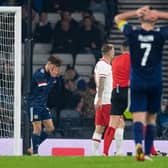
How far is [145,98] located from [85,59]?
9.89 meters

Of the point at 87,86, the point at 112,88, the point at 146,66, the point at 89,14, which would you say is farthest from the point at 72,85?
the point at 146,66

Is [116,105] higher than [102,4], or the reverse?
[102,4]

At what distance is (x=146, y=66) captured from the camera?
13852mm

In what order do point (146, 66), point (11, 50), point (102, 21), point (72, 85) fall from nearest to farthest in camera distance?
point (146, 66)
point (11, 50)
point (72, 85)
point (102, 21)

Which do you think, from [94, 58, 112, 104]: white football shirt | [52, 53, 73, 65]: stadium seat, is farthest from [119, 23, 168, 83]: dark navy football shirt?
[52, 53, 73, 65]: stadium seat

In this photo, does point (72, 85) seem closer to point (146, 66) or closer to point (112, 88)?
point (112, 88)

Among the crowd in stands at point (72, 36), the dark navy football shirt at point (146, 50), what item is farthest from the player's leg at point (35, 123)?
the dark navy football shirt at point (146, 50)

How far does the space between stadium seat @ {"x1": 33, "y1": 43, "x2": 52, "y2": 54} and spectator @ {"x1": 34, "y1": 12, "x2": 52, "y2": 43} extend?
0.46ft

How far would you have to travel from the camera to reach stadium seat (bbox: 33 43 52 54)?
956 inches

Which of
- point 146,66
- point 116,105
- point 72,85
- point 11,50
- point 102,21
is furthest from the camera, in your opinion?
point 102,21

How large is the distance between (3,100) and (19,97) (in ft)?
2.76

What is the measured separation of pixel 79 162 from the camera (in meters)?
14.1

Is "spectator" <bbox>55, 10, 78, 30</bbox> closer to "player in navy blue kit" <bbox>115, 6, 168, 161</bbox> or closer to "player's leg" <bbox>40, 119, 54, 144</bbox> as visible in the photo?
"player's leg" <bbox>40, 119, 54, 144</bbox>

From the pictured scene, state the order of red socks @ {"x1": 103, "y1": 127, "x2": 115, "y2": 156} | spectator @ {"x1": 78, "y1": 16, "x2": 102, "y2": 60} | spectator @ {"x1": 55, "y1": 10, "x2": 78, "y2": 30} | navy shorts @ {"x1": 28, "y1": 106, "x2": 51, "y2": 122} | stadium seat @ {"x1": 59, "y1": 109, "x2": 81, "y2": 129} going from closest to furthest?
1. red socks @ {"x1": 103, "y1": 127, "x2": 115, "y2": 156}
2. navy shorts @ {"x1": 28, "y1": 106, "x2": 51, "y2": 122}
3. stadium seat @ {"x1": 59, "y1": 109, "x2": 81, "y2": 129}
4. spectator @ {"x1": 78, "y1": 16, "x2": 102, "y2": 60}
5. spectator @ {"x1": 55, "y1": 10, "x2": 78, "y2": 30}
